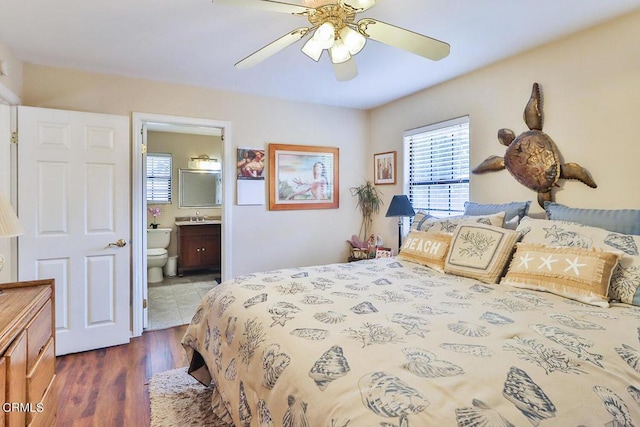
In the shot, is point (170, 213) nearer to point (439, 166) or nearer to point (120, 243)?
point (120, 243)

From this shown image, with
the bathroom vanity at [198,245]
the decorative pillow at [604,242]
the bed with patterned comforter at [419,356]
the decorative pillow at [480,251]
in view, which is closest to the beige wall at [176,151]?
the bathroom vanity at [198,245]

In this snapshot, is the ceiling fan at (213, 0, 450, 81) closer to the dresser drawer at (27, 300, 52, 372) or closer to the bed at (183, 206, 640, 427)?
the bed at (183, 206, 640, 427)

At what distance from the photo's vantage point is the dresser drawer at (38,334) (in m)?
1.40

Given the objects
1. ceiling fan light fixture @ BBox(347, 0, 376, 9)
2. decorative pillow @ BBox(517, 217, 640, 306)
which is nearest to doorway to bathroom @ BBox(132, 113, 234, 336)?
ceiling fan light fixture @ BBox(347, 0, 376, 9)

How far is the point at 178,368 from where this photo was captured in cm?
257

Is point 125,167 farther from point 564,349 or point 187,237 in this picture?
point 564,349

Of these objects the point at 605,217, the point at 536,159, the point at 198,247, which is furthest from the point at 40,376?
the point at 198,247

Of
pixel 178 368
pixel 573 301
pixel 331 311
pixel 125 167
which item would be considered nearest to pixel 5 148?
pixel 125 167

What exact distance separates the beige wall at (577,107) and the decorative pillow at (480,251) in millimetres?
675

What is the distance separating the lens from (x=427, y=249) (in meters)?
2.46

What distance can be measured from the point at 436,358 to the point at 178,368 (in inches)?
88.1

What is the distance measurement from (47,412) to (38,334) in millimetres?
435

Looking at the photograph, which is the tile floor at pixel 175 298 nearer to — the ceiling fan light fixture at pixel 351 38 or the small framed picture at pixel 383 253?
the small framed picture at pixel 383 253

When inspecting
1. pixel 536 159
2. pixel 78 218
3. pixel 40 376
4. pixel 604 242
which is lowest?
pixel 40 376
